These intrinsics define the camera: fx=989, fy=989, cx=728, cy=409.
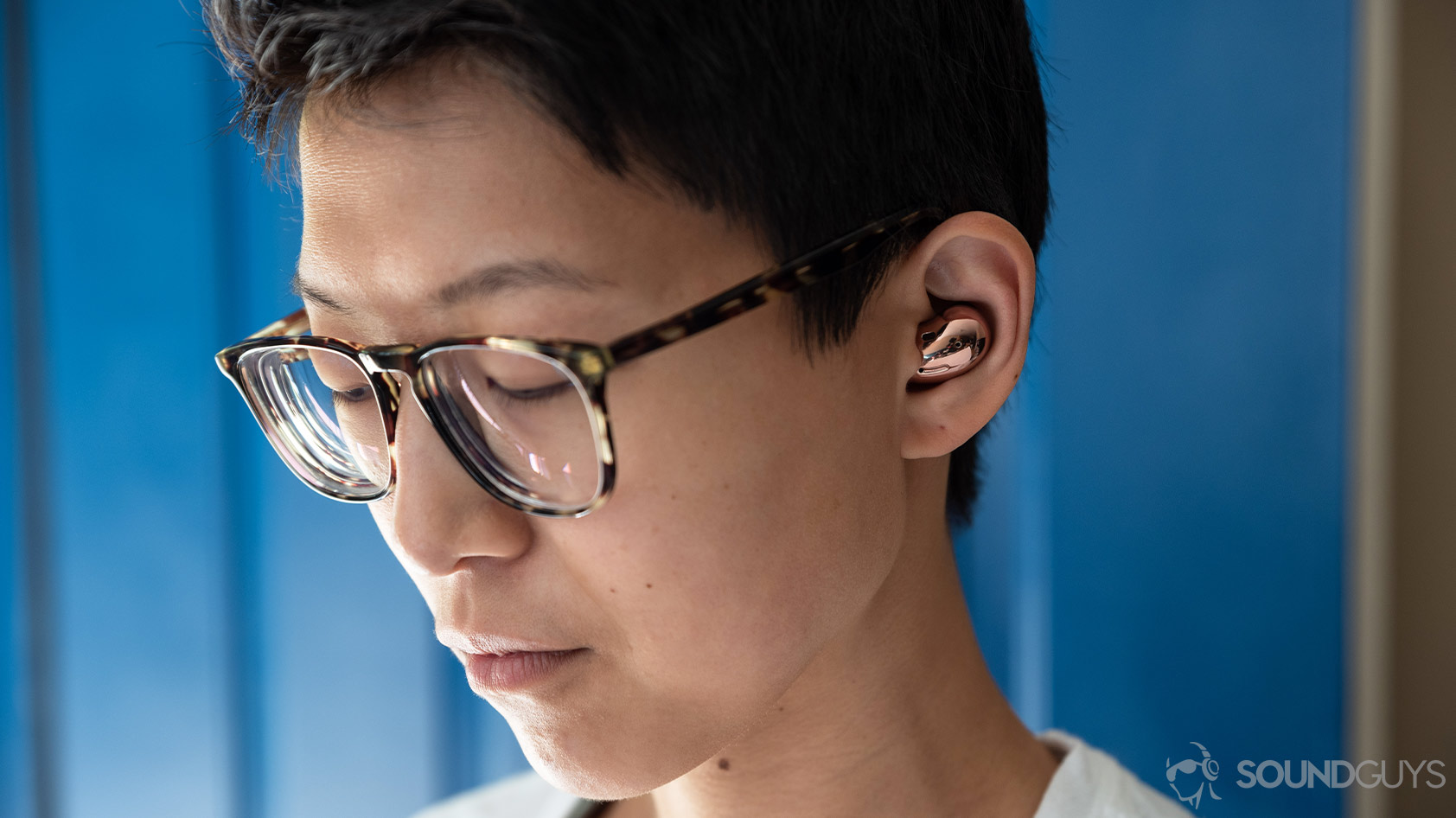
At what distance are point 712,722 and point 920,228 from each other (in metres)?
0.41

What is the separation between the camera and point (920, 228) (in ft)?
2.50

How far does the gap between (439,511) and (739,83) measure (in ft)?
1.19

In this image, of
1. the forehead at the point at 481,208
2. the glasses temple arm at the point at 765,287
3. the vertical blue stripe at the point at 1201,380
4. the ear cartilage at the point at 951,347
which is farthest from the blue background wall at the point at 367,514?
the forehead at the point at 481,208

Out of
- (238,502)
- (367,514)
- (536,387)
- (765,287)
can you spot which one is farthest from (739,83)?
(238,502)

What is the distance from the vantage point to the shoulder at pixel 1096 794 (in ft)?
3.04

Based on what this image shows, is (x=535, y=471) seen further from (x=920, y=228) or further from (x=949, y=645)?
(x=949, y=645)

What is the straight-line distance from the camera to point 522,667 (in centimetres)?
74

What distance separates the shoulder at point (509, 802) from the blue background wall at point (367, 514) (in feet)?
0.91

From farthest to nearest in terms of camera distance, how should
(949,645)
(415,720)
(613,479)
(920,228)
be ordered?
(415,720) → (949,645) → (920,228) → (613,479)

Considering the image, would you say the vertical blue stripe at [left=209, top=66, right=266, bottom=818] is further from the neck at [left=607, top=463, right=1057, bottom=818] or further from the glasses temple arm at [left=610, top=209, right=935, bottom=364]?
the glasses temple arm at [left=610, top=209, right=935, bottom=364]

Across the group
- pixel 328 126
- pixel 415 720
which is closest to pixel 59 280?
pixel 415 720

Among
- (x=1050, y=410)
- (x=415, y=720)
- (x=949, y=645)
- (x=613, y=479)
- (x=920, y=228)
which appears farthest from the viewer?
(x=415, y=720)

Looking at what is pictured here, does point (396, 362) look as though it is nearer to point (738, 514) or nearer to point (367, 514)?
point (738, 514)

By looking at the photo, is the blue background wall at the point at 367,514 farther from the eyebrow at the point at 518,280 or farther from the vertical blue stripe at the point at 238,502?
Answer: the eyebrow at the point at 518,280
